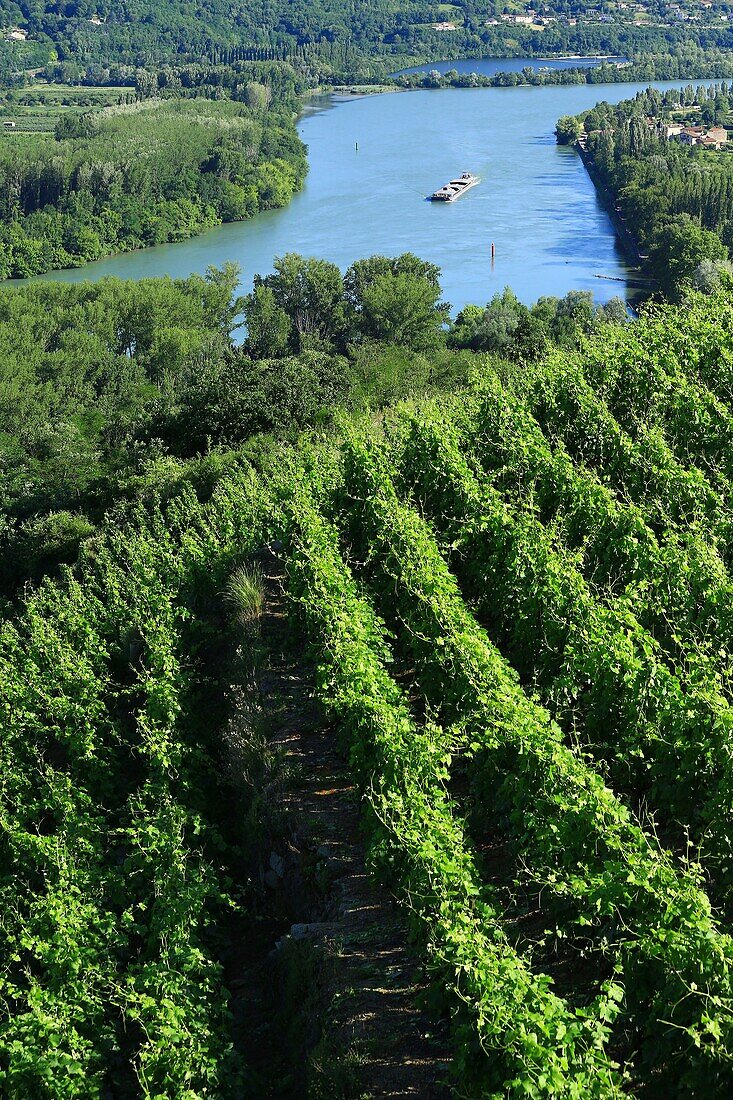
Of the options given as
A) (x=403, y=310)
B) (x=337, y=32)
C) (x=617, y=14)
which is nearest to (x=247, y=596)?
(x=403, y=310)

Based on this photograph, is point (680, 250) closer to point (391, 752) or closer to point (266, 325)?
point (266, 325)

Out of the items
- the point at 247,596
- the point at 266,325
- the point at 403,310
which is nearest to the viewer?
the point at 247,596

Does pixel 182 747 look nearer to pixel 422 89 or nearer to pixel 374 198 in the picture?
pixel 374 198

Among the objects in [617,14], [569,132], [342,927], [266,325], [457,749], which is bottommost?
[266,325]

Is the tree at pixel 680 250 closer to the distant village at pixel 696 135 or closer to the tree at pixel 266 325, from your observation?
the tree at pixel 266 325

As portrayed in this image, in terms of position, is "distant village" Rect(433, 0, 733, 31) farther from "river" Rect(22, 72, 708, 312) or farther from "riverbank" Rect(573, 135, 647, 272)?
"riverbank" Rect(573, 135, 647, 272)

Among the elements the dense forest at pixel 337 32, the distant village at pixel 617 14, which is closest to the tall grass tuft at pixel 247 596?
the dense forest at pixel 337 32

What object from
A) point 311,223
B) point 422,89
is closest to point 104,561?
point 311,223
